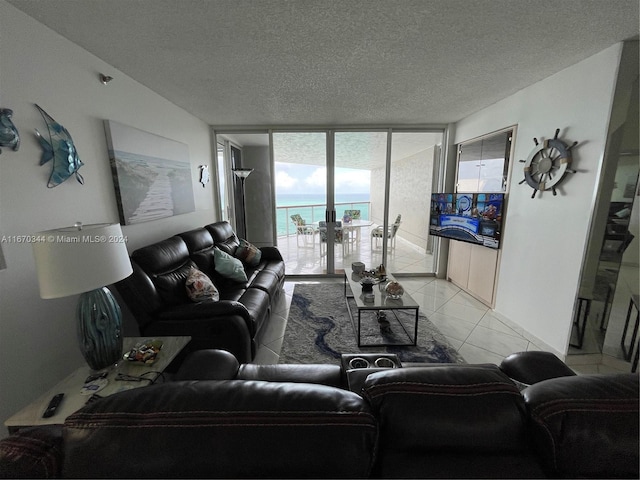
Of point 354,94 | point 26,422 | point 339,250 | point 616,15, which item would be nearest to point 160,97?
point 354,94

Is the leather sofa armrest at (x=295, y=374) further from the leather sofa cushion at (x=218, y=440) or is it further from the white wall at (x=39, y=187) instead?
the white wall at (x=39, y=187)

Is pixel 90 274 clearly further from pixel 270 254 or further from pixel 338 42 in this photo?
pixel 270 254

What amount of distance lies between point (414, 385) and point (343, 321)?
226cm

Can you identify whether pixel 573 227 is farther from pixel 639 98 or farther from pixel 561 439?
pixel 561 439

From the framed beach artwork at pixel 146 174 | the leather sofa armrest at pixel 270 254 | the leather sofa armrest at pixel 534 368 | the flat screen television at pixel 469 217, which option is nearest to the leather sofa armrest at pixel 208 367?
the leather sofa armrest at pixel 534 368

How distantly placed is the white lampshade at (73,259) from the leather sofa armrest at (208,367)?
58 centimetres

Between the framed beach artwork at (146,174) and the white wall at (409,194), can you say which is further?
the white wall at (409,194)

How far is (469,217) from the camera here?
3355 mm

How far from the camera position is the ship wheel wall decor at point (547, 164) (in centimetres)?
217

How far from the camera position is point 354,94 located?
2.73 meters

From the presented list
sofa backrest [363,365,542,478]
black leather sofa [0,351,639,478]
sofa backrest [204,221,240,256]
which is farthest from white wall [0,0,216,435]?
sofa backrest [363,365,542,478]

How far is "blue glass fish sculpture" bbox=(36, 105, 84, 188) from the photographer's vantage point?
1533 millimetres

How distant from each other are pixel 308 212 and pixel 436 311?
3.20m

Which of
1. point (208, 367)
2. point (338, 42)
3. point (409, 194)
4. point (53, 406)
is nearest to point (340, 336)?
point (208, 367)
